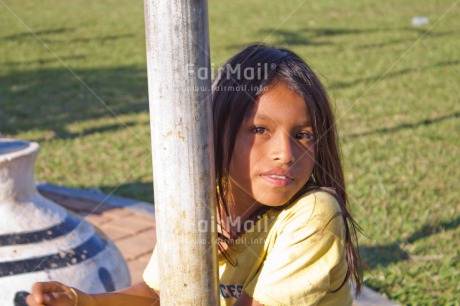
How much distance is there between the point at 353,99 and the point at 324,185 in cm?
587

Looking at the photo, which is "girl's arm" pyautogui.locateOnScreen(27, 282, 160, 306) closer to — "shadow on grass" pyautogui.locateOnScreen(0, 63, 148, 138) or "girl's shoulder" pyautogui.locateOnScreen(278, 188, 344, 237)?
"girl's shoulder" pyautogui.locateOnScreen(278, 188, 344, 237)

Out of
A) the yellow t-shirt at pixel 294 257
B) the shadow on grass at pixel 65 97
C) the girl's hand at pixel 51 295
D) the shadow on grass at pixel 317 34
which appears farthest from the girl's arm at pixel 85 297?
the shadow on grass at pixel 317 34

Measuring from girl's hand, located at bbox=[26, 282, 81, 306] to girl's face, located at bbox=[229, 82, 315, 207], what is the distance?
543 mm

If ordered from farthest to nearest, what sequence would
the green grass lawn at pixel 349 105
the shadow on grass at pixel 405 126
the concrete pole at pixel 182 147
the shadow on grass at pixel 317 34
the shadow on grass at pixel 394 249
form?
1. the shadow on grass at pixel 317 34
2. the shadow on grass at pixel 405 126
3. the green grass lawn at pixel 349 105
4. the shadow on grass at pixel 394 249
5. the concrete pole at pixel 182 147

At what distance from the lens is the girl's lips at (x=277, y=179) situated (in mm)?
1696

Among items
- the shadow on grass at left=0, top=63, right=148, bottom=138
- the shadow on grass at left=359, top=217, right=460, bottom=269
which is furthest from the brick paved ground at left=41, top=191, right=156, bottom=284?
the shadow on grass at left=0, top=63, right=148, bottom=138

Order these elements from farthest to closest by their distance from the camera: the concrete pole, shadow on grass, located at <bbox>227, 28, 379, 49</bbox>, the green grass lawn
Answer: shadow on grass, located at <bbox>227, 28, 379, 49</bbox> → the green grass lawn → the concrete pole

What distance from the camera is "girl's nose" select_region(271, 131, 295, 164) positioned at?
5.49 ft

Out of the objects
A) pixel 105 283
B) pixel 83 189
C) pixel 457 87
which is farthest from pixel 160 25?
pixel 457 87

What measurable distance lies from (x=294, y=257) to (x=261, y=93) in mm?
429

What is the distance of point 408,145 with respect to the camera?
5863mm

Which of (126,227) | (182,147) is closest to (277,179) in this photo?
(182,147)

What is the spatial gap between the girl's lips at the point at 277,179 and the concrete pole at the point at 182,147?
251 mm

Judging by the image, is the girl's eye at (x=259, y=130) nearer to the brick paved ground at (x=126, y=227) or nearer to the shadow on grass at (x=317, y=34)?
the brick paved ground at (x=126, y=227)
